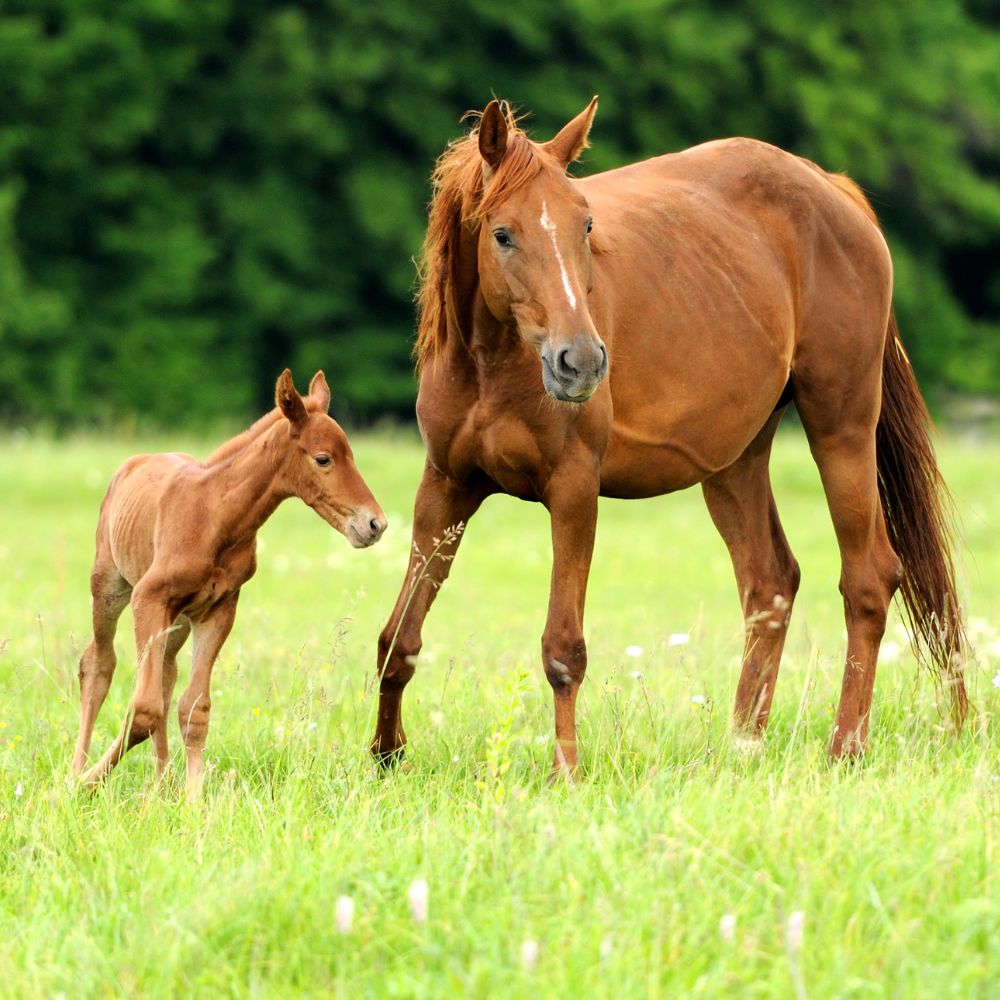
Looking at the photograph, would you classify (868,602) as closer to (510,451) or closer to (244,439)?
(510,451)

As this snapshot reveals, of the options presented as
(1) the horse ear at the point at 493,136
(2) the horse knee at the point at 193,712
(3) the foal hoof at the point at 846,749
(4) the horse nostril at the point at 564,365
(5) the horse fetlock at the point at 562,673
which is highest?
(1) the horse ear at the point at 493,136

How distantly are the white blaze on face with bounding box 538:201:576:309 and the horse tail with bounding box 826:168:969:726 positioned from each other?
7.52 ft

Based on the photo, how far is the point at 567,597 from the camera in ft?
17.3

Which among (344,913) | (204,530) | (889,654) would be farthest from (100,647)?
(889,654)

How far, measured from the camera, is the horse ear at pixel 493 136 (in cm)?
487

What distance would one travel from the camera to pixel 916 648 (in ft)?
20.4

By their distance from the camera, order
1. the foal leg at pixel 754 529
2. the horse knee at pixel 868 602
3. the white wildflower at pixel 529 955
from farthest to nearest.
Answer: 1. the foal leg at pixel 754 529
2. the horse knee at pixel 868 602
3. the white wildflower at pixel 529 955

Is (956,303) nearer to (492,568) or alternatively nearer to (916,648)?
(492,568)

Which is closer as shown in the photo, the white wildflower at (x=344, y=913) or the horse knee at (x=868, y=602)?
the white wildflower at (x=344, y=913)

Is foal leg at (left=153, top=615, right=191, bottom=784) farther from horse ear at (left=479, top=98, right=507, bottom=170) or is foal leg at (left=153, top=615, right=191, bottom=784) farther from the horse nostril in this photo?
horse ear at (left=479, top=98, right=507, bottom=170)

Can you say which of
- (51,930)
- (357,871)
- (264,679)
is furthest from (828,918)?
(264,679)

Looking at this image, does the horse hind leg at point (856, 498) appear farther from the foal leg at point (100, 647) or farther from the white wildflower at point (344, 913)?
the white wildflower at point (344, 913)

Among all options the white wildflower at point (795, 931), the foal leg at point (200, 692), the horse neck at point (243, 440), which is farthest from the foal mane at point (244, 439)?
the white wildflower at point (795, 931)

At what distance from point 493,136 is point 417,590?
5.30 feet
